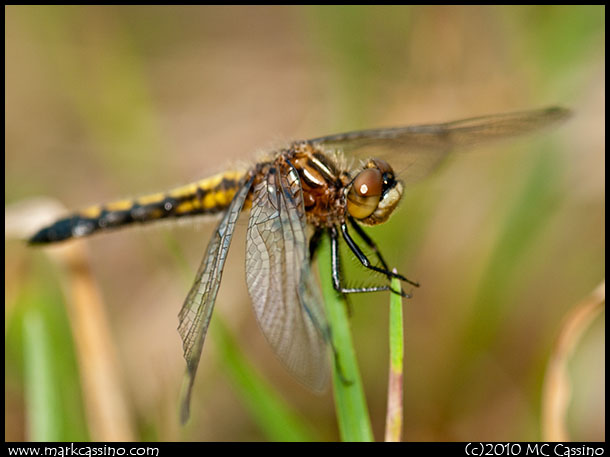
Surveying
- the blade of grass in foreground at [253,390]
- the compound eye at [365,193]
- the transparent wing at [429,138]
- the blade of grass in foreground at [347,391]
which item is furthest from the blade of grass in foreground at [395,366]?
the transparent wing at [429,138]

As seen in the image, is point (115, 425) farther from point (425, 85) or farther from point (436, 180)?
point (425, 85)

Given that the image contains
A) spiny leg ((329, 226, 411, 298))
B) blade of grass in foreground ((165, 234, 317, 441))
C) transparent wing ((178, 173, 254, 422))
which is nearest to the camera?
transparent wing ((178, 173, 254, 422))

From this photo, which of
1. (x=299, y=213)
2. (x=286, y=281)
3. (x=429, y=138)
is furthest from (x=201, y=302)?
(x=429, y=138)

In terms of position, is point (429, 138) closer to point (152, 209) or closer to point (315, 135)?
point (315, 135)

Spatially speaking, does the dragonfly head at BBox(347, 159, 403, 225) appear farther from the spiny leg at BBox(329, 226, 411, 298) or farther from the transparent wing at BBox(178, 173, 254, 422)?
the transparent wing at BBox(178, 173, 254, 422)

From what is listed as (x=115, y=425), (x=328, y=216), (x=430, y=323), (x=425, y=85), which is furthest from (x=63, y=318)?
(x=425, y=85)

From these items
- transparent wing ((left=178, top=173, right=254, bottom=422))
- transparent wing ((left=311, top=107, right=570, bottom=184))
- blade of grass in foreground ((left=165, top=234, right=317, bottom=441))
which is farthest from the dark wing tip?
transparent wing ((left=311, top=107, right=570, bottom=184))
